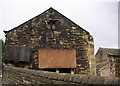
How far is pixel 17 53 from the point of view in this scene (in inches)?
707

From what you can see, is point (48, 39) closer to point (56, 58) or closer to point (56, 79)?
point (56, 58)

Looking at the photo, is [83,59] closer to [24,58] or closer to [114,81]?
[24,58]

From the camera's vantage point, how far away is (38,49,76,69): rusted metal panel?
18.2 m

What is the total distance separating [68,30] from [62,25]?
69cm

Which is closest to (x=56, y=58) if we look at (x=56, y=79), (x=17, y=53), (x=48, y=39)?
(x=48, y=39)

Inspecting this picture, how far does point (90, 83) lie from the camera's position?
4.39 meters

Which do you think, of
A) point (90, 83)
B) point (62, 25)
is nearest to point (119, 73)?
point (62, 25)

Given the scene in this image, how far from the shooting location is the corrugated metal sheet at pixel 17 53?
698 inches

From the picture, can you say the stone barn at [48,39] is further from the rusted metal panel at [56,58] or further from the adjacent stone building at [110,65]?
the adjacent stone building at [110,65]

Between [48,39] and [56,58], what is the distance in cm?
181

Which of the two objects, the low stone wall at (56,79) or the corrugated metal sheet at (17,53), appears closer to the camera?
the low stone wall at (56,79)

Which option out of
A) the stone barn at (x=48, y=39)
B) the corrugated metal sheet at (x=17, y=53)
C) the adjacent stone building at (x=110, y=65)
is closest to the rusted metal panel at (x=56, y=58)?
the stone barn at (x=48, y=39)

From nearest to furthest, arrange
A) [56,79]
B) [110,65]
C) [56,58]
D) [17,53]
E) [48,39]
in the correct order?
[56,79], [17,53], [56,58], [48,39], [110,65]

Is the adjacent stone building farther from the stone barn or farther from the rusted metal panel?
the rusted metal panel
